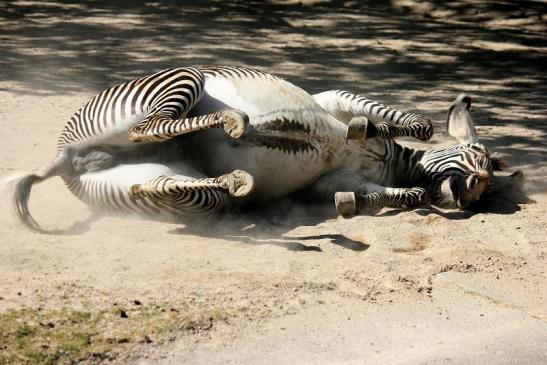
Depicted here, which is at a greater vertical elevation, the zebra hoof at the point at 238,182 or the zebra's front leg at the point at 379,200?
the zebra hoof at the point at 238,182

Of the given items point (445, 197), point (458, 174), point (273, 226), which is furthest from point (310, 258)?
point (458, 174)

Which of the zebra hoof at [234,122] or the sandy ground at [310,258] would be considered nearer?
the sandy ground at [310,258]

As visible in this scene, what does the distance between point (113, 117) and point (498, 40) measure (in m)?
7.92

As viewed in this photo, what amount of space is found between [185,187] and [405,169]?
2214 mm

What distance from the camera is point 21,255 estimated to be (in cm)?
535

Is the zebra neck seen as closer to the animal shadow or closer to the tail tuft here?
the animal shadow

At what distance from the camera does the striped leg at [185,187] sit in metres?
5.34

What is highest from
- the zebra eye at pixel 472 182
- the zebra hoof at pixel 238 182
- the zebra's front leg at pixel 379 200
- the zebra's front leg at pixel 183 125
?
the zebra's front leg at pixel 183 125

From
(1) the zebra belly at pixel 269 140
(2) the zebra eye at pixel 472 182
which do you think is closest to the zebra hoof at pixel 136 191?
(1) the zebra belly at pixel 269 140

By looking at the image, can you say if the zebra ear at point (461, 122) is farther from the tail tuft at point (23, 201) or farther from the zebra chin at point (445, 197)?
the tail tuft at point (23, 201)

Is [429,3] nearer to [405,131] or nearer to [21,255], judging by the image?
[405,131]

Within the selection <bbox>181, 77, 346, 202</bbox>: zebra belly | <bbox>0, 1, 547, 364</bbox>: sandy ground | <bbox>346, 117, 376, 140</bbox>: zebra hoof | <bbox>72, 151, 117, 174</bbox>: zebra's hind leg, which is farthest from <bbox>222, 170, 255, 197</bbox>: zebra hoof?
<bbox>346, 117, 376, 140</bbox>: zebra hoof

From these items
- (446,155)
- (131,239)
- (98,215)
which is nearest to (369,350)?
(131,239)

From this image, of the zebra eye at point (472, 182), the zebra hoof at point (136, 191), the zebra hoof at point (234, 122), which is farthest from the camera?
the zebra eye at point (472, 182)
